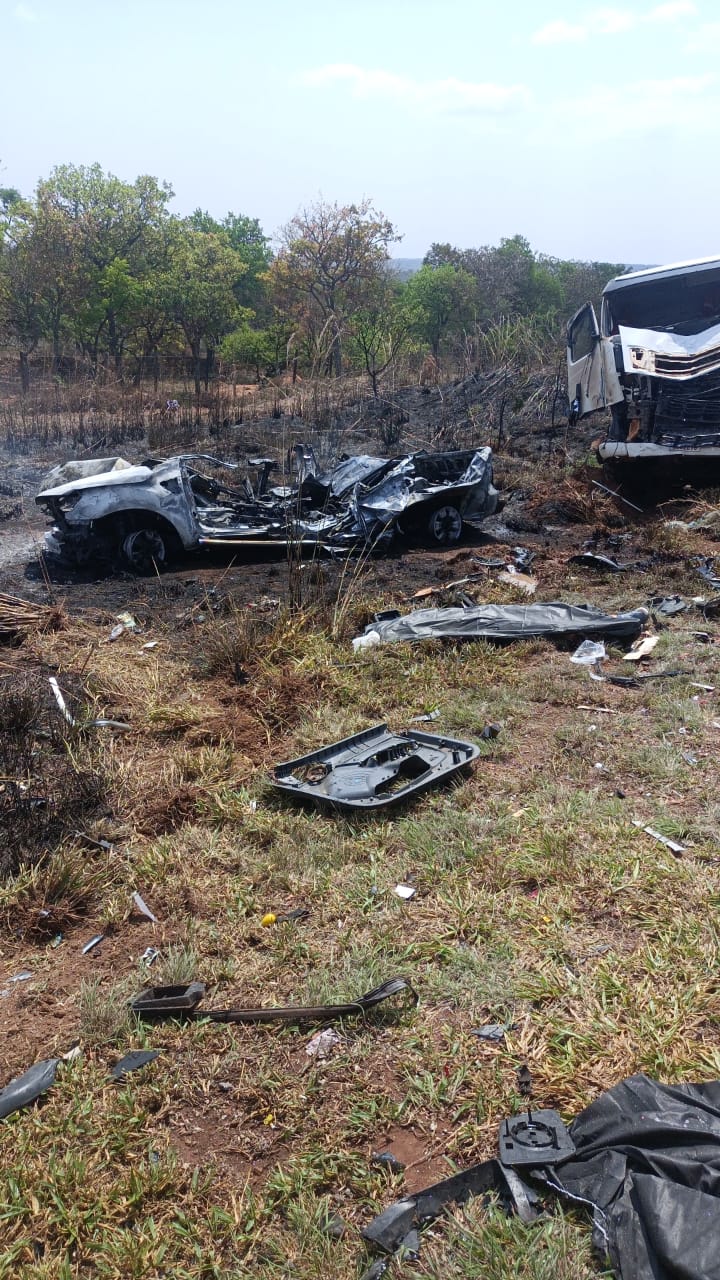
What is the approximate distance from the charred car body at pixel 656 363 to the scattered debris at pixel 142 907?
8344 mm

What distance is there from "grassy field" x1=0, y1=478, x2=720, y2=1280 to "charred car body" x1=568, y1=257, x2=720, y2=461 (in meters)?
5.20

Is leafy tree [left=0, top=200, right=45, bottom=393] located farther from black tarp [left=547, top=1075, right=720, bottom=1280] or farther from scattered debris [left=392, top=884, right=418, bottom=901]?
black tarp [left=547, top=1075, right=720, bottom=1280]

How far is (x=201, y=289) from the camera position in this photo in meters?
30.9

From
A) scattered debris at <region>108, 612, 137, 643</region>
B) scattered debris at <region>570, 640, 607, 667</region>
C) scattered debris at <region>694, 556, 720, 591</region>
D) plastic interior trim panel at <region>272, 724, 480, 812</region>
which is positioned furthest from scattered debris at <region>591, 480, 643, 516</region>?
plastic interior trim panel at <region>272, 724, 480, 812</region>

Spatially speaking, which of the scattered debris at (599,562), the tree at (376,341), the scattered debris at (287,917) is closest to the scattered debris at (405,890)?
the scattered debris at (287,917)

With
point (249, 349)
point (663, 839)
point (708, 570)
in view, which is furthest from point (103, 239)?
point (663, 839)

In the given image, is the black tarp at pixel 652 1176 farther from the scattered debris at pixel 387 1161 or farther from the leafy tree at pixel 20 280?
the leafy tree at pixel 20 280

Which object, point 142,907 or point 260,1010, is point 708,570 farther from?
point 260,1010

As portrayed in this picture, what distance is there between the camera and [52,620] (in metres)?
6.93

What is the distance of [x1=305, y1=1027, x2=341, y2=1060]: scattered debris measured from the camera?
278 centimetres

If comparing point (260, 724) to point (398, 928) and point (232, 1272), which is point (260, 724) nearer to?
point (398, 928)

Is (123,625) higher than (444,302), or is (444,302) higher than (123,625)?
(444,302)

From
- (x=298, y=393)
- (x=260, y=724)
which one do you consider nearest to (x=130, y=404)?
(x=298, y=393)

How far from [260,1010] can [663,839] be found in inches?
76.5
